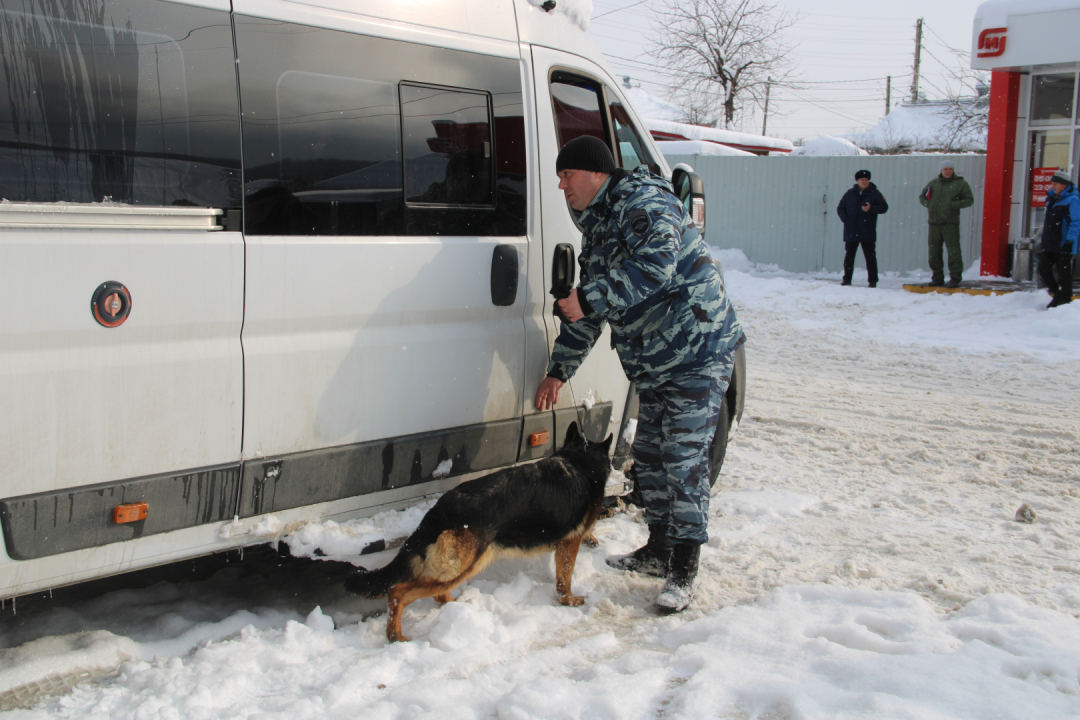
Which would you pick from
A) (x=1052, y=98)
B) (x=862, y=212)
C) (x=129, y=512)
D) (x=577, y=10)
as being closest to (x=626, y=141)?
(x=577, y=10)

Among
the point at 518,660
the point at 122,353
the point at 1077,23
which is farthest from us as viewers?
the point at 1077,23

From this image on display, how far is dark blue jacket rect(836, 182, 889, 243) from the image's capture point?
1346 centimetres

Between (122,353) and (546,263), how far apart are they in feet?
5.87

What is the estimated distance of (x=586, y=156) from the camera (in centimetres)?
335

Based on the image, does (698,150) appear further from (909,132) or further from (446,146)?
(909,132)

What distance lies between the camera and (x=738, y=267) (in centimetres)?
1741

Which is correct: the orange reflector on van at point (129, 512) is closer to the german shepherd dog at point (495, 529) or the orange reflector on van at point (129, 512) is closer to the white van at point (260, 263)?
the white van at point (260, 263)

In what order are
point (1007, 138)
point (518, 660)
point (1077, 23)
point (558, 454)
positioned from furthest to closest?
point (1007, 138) → point (1077, 23) → point (558, 454) → point (518, 660)

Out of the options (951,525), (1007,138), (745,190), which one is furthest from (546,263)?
(745,190)

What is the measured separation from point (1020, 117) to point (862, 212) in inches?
134

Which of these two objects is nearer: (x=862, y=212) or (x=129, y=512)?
(x=129, y=512)

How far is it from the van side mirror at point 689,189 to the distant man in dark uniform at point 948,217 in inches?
411

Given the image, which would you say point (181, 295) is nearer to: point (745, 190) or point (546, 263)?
point (546, 263)

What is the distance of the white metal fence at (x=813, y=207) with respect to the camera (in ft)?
51.1
